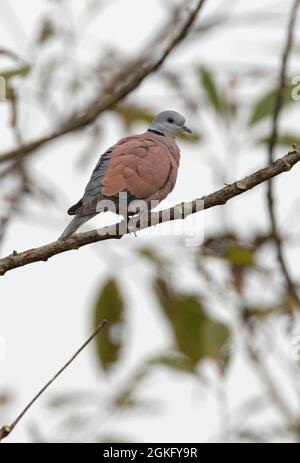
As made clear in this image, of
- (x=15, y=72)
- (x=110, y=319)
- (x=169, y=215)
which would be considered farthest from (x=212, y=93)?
(x=169, y=215)

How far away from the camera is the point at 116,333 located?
4.98 m

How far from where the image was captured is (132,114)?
5422 mm

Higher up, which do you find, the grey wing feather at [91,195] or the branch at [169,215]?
the grey wing feather at [91,195]

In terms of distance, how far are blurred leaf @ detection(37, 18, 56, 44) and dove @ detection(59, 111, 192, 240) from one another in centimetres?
202

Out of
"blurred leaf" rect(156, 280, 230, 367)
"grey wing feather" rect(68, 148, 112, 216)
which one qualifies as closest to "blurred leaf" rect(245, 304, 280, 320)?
"blurred leaf" rect(156, 280, 230, 367)

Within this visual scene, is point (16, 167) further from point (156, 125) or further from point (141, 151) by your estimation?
point (141, 151)

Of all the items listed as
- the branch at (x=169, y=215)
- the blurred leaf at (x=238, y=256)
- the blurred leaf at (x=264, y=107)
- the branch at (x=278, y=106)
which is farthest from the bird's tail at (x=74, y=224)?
the blurred leaf at (x=264, y=107)

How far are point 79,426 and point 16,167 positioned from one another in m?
1.27

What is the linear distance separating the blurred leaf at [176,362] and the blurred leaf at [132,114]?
48.6 inches

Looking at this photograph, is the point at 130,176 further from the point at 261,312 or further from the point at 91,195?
the point at 261,312

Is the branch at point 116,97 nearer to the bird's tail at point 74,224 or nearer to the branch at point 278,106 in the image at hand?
the branch at point 278,106

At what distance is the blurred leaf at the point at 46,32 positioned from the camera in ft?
18.8

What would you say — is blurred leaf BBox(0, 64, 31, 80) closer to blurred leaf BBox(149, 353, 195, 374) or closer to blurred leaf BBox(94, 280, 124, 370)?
blurred leaf BBox(94, 280, 124, 370)
